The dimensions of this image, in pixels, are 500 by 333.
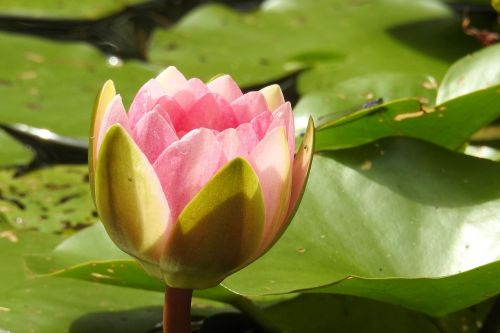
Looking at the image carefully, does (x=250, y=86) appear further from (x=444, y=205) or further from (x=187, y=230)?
(x=187, y=230)

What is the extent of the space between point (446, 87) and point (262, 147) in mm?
499

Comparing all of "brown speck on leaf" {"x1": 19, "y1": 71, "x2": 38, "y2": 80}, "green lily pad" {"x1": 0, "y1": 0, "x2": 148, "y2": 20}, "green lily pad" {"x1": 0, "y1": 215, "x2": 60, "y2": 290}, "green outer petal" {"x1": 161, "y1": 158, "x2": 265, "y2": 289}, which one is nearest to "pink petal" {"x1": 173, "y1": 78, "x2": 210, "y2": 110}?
"green outer petal" {"x1": 161, "y1": 158, "x2": 265, "y2": 289}

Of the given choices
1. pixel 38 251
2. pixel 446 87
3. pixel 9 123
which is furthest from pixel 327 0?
pixel 38 251

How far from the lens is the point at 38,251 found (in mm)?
1035

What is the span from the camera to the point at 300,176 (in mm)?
632

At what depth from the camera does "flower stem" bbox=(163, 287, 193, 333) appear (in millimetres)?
639

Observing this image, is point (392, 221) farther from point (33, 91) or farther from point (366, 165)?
point (33, 91)

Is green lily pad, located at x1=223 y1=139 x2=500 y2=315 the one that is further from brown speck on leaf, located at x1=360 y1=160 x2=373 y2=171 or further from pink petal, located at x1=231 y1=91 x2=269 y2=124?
pink petal, located at x1=231 y1=91 x2=269 y2=124

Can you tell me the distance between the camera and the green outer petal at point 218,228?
57 cm

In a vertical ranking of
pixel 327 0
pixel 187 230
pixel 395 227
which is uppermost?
pixel 187 230

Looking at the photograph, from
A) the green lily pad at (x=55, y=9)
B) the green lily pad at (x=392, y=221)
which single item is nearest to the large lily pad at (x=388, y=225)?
the green lily pad at (x=392, y=221)

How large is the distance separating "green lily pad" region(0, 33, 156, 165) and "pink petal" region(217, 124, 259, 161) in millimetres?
868

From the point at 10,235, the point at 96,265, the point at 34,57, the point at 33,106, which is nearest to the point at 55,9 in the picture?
the point at 34,57

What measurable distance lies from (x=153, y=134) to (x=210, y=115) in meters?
0.07
